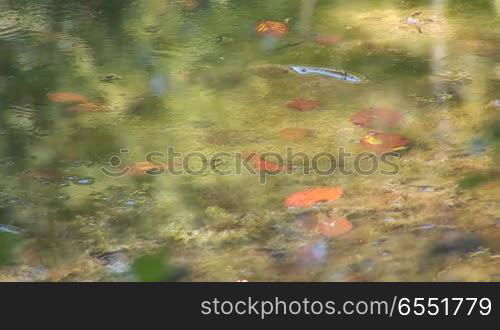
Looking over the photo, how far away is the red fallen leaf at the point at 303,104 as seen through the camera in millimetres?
2471

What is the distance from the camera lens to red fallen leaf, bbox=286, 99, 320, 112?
247cm

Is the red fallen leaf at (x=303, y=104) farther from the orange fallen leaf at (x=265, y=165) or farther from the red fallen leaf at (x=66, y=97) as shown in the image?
the red fallen leaf at (x=66, y=97)

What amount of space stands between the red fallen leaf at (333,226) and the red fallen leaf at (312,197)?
0.09 metres

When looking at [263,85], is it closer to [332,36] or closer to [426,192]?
[332,36]

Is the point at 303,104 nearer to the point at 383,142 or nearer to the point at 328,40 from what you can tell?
the point at 383,142

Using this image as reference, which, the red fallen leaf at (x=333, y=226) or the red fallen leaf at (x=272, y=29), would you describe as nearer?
the red fallen leaf at (x=333, y=226)

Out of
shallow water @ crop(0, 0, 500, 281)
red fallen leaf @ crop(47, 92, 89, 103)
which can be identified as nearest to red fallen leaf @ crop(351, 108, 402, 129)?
shallow water @ crop(0, 0, 500, 281)

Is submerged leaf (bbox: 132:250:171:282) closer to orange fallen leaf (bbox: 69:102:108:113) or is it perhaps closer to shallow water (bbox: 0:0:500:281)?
shallow water (bbox: 0:0:500:281)

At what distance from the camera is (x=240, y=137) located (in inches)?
90.8

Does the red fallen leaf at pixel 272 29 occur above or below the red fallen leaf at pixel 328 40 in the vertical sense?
above

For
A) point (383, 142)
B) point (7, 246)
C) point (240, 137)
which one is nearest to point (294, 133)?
point (240, 137)

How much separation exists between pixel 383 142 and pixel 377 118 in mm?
156

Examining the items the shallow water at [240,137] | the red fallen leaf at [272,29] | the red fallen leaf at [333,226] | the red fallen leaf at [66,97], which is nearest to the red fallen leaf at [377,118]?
the shallow water at [240,137]

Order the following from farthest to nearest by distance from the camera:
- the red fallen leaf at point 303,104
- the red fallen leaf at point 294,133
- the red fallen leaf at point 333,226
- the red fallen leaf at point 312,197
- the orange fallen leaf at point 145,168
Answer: the red fallen leaf at point 303,104, the red fallen leaf at point 294,133, the orange fallen leaf at point 145,168, the red fallen leaf at point 312,197, the red fallen leaf at point 333,226
